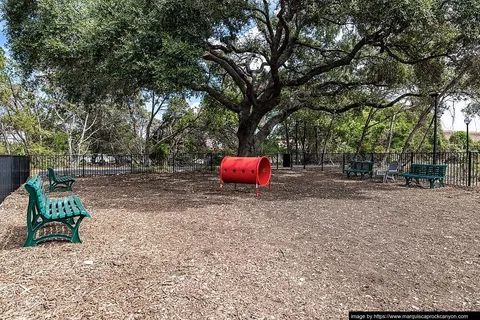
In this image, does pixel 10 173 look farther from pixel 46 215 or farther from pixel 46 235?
pixel 46 215

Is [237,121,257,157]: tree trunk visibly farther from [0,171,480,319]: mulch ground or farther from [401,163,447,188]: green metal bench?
[0,171,480,319]: mulch ground

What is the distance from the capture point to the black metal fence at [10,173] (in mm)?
9352

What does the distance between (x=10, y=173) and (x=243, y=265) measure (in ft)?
33.1

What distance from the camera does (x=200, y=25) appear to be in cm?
1107

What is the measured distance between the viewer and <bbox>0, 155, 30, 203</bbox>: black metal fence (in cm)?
935

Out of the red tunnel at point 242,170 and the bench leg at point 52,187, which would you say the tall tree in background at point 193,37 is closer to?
the red tunnel at point 242,170

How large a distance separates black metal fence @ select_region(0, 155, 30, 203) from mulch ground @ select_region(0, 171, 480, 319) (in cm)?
243

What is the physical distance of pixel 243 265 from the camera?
A: 13.5ft

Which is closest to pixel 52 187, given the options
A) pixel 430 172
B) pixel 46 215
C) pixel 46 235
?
pixel 46 235

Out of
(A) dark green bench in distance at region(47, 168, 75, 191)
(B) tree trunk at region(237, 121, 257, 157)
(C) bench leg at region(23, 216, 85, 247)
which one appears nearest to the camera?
(C) bench leg at region(23, 216, 85, 247)

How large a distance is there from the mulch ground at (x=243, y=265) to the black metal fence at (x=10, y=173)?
2.43 meters

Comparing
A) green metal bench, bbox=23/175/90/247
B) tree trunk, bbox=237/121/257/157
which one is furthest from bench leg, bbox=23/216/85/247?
tree trunk, bbox=237/121/257/157

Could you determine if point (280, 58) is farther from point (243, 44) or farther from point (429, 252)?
point (429, 252)

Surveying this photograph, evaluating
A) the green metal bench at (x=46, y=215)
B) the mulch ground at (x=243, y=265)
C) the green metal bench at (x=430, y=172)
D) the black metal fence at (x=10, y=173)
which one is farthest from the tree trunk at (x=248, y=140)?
the green metal bench at (x=46, y=215)
